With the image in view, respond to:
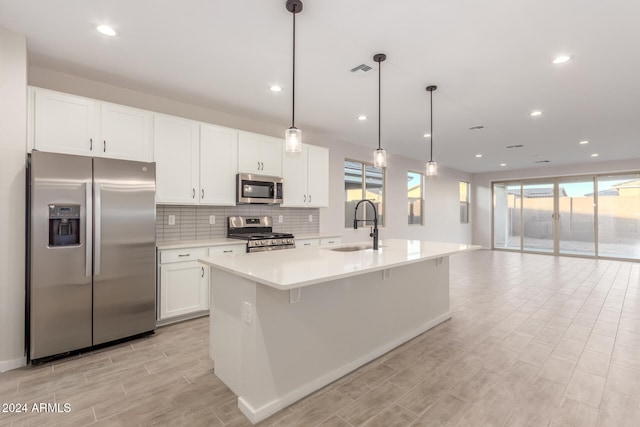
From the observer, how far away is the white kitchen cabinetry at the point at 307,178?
15.2ft

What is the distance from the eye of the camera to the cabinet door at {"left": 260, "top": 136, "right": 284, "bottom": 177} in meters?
4.32

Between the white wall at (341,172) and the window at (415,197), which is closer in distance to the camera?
the white wall at (341,172)

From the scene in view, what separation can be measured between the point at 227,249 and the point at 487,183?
953 centimetres

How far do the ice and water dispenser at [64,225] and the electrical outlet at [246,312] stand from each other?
1.81m

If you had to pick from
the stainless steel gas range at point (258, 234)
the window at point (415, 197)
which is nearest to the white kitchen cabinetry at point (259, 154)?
the stainless steel gas range at point (258, 234)

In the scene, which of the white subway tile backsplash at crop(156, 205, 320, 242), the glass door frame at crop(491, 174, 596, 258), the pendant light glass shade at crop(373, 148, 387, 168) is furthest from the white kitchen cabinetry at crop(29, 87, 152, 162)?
the glass door frame at crop(491, 174, 596, 258)

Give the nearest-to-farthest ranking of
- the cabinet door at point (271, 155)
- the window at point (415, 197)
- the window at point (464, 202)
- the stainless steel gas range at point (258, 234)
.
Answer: the stainless steel gas range at point (258, 234) → the cabinet door at point (271, 155) → the window at point (415, 197) → the window at point (464, 202)

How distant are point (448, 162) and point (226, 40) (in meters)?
→ 7.15

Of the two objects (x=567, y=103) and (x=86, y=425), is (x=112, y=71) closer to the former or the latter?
(x=86, y=425)

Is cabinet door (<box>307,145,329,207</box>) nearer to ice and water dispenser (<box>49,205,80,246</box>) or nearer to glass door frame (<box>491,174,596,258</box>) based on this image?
ice and water dispenser (<box>49,205,80,246</box>)

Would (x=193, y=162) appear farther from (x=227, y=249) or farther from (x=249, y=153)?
(x=227, y=249)

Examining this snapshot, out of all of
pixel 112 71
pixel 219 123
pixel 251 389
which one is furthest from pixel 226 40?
pixel 251 389

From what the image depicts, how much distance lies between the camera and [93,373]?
236 cm

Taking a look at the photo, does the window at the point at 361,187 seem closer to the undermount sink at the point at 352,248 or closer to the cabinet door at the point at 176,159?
the undermount sink at the point at 352,248
